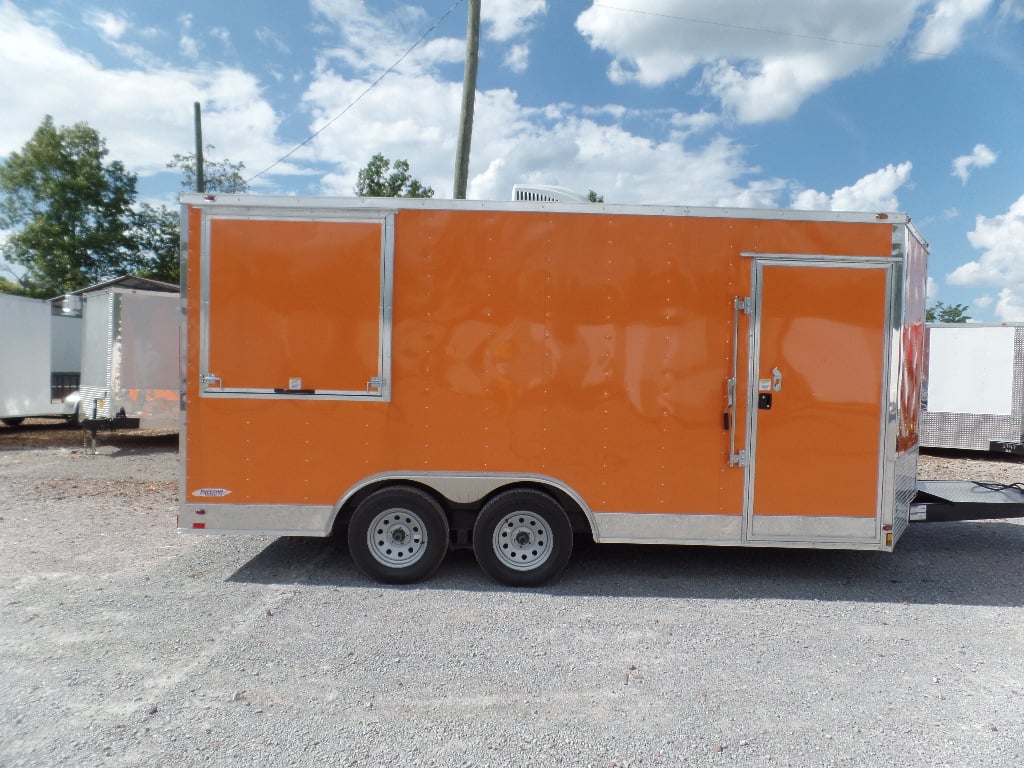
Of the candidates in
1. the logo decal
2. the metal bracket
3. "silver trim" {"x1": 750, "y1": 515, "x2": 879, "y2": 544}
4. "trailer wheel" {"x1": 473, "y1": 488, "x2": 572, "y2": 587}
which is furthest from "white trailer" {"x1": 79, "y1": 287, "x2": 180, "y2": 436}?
"silver trim" {"x1": 750, "y1": 515, "x2": 879, "y2": 544}

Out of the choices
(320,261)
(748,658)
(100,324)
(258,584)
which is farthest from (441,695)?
(100,324)

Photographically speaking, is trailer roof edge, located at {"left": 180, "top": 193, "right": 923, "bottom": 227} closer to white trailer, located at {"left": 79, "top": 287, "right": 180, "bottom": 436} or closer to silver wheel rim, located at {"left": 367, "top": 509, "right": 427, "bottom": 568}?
silver wheel rim, located at {"left": 367, "top": 509, "right": 427, "bottom": 568}

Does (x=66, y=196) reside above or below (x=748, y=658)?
above

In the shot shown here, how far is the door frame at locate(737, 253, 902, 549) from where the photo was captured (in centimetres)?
464

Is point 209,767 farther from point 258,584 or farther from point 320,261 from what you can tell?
point 320,261

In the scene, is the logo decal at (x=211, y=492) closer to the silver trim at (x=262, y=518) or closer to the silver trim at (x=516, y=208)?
the silver trim at (x=262, y=518)

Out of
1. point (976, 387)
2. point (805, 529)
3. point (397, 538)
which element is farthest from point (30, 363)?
point (976, 387)

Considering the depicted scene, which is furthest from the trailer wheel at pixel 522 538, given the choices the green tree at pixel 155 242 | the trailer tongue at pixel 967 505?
the green tree at pixel 155 242

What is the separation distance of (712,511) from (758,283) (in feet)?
5.52

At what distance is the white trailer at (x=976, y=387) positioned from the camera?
10.3m

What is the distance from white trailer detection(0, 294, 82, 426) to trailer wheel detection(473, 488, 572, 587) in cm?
1108

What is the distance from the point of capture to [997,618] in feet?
14.5

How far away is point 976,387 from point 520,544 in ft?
31.6

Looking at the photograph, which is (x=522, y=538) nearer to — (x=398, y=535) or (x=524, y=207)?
(x=398, y=535)
